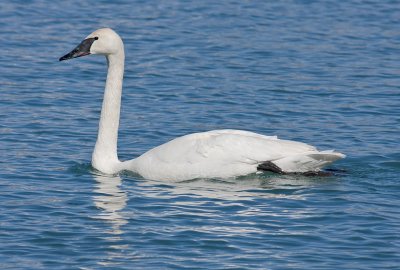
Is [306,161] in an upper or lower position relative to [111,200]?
upper

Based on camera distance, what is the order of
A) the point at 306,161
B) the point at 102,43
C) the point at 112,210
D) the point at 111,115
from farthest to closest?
the point at 111,115 → the point at 102,43 → the point at 306,161 → the point at 112,210

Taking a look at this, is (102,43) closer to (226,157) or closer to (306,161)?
(226,157)

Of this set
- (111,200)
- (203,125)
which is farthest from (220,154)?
(203,125)

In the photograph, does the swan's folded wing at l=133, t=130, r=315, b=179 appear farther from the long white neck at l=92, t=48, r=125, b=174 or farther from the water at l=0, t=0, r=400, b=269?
the long white neck at l=92, t=48, r=125, b=174

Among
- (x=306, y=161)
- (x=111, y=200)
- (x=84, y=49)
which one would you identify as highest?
(x=84, y=49)

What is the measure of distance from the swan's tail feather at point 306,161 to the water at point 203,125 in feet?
0.49

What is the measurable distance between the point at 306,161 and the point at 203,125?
3.41 meters

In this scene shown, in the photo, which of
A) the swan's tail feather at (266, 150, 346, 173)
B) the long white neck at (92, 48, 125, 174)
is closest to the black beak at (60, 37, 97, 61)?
the long white neck at (92, 48, 125, 174)

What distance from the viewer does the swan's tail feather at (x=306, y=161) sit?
43.8 ft

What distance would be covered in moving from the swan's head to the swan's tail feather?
96.6 inches

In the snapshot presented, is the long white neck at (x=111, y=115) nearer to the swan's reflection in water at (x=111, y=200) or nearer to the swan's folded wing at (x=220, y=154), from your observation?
the swan's reflection in water at (x=111, y=200)

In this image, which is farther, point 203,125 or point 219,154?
point 203,125

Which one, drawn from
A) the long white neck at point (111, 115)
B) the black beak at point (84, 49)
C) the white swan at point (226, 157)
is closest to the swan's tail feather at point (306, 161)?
the white swan at point (226, 157)

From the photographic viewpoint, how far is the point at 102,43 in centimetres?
1447
